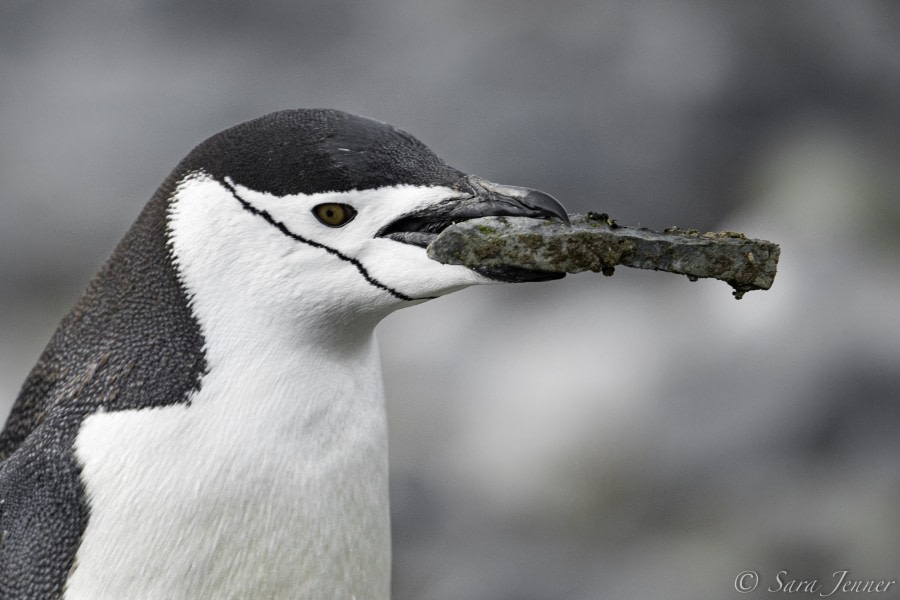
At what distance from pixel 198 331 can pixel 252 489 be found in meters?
0.16

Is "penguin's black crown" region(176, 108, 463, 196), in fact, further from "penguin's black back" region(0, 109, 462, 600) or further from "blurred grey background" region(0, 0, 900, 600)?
"blurred grey background" region(0, 0, 900, 600)

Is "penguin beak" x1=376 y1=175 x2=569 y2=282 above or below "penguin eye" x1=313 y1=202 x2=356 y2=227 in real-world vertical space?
above

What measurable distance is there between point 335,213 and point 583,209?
77.2 inches

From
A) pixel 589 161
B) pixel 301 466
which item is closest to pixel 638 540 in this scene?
pixel 589 161

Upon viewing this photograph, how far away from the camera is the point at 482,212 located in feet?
2.69

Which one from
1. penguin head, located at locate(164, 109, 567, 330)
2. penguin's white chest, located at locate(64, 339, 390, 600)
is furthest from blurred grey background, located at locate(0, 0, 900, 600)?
penguin head, located at locate(164, 109, 567, 330)

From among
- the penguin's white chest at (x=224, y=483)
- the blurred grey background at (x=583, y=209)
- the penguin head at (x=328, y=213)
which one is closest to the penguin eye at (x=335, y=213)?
the penguin head at (x=328, y=213)

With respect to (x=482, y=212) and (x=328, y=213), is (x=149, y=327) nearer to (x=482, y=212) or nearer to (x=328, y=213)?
(x=328, y=213)

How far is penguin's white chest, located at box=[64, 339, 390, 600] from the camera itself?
898 mm

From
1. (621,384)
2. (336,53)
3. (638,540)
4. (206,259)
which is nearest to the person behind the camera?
(206,259)

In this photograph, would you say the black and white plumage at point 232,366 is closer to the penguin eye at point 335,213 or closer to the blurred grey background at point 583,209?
the penguin eye at point 335,213

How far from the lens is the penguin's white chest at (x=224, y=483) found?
0.90m

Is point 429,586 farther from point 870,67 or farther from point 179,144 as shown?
point 870,67

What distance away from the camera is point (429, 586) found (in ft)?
7.23
